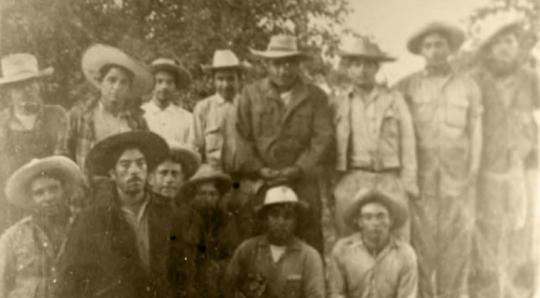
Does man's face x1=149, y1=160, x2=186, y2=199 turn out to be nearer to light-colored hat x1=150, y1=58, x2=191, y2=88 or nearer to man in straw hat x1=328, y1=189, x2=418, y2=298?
light-colored hat x1=150, y1=58, x2=191, y2=88

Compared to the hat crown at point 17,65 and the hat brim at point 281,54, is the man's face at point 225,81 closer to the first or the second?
the hat brim at point 281,54

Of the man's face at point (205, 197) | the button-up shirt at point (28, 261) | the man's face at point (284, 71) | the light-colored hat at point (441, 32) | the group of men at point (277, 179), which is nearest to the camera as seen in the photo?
the button-up shirt at point (28, 261)

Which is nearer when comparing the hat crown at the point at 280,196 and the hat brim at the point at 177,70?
the hat crown at the point at 280,196

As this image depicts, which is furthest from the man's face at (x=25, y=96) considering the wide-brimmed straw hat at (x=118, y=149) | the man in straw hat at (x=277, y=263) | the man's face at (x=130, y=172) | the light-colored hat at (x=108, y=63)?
the man in straw hat at (x=277, y=263)

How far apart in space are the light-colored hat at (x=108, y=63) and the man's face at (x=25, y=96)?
1.04ft

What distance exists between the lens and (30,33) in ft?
20.4

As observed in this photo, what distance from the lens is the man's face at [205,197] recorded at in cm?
604

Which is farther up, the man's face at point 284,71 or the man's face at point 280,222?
the man's face at point 284,71

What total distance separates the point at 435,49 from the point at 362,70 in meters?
0.46

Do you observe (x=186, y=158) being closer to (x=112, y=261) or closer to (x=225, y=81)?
(x=225, y=81)

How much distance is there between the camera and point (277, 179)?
6.05 meters

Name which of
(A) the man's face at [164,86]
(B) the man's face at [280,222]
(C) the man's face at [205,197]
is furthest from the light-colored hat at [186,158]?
(B) the man's face at [280,222]

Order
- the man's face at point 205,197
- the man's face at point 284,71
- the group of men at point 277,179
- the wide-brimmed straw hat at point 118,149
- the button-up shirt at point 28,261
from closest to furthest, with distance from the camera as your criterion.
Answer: the button-up shirt at point 28,261
the group of men at point 277,179
the wide-brimmed straw hat at point 118,149
the man's face at point 205,197
the man's face at point 284,71

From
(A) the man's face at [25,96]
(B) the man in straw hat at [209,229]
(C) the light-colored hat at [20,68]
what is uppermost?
(C) the light-colored hat at [20,68]
